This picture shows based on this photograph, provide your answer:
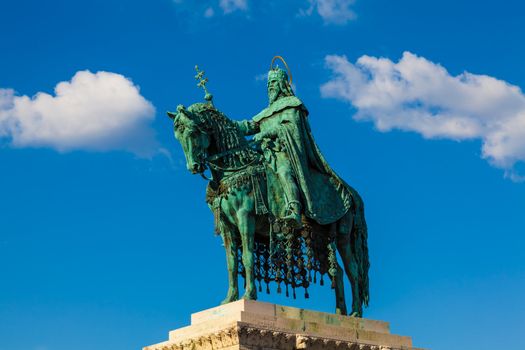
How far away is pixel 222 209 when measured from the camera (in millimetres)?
24188

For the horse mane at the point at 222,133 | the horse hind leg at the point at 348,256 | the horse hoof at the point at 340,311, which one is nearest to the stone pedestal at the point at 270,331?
the horse hoof at the point at 340,311

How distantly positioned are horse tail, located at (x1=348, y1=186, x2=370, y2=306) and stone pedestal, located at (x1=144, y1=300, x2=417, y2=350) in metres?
1.62

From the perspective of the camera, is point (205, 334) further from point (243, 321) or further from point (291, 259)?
point (291, 259)

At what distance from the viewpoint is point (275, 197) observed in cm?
2462

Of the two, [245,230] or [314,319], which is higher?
[245,230]

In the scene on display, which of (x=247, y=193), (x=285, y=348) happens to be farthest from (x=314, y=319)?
(x=247, y=193)

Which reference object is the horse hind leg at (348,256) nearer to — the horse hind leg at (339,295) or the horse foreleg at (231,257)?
the horse hind leg at (339,295)

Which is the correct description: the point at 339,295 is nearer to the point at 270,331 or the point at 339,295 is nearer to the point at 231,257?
the point at 231,257

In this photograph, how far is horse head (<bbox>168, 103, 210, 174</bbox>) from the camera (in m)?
23.8

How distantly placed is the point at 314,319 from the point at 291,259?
164 centimetres

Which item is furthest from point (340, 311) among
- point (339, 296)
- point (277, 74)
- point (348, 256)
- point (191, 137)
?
point (277, 74)

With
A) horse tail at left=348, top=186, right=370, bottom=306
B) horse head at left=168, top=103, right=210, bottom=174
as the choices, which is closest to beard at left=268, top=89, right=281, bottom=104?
horse head at left=168, top=103, right=210, bottom=174

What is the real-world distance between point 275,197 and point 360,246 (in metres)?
3.32

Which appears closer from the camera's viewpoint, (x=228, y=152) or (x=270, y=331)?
(x=270, y=331)
